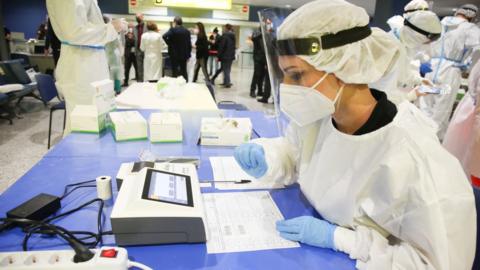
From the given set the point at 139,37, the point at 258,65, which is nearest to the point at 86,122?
the point at 258,65

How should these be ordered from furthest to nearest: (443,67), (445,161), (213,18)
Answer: (213,18) < (443,67) < (445,161)

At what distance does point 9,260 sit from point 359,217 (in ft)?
2.66

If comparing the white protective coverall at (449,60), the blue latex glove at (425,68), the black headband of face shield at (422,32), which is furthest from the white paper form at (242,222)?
the blue latex glove at (425,68)

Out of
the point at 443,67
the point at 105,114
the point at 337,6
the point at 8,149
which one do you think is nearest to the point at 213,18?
the point at 443,67

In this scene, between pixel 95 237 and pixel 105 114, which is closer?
pixel 95 237

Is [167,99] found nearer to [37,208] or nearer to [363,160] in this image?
[37,208]

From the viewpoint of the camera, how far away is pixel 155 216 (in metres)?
0.73

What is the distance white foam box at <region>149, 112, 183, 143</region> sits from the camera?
1.45 m

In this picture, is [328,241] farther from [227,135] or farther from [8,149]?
[8,149]

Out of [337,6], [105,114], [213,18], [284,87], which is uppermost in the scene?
[213,18]

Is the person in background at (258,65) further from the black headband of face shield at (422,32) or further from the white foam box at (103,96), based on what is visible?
the white foam box at (103,96)

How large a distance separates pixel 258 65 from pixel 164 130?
438cm

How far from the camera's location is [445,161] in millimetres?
728

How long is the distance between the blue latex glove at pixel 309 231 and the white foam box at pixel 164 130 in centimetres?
80
